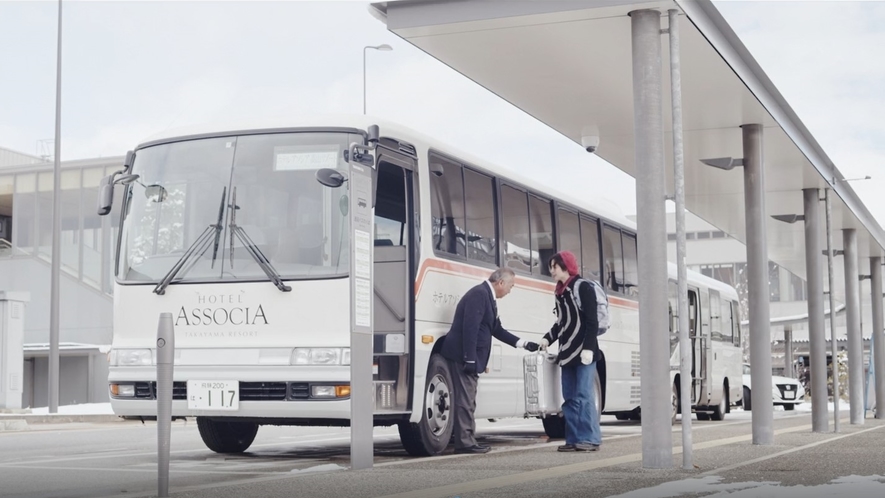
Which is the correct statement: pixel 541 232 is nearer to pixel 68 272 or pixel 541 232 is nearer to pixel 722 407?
pixel 722 407

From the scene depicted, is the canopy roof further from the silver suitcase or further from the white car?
the white car

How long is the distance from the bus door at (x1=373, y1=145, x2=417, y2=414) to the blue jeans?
172 cm

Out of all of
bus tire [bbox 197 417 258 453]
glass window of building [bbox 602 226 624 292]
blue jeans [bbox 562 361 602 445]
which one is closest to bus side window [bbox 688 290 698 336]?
glass window of building [bbox 602 226 624 292]

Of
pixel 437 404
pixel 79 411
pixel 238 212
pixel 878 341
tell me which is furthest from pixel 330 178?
pixel 79 411

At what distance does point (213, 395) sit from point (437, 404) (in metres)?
2.39

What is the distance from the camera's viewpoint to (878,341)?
28172 mm

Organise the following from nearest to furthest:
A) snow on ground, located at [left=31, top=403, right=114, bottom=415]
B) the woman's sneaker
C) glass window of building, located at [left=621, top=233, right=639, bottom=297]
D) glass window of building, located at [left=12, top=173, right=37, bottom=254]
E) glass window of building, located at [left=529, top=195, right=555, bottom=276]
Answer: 1. the woman's sneaker
2. glass window of building, located at [left=529, top=195, right=555, bottom=276]
3. glass window of building, located at [left=621, top=233, right=639, bottom=297]
4. snow on ground, located at [left=31, top=403, right=114, bottom=415]
5. glass window of building, located at [left=12, top=173, right=37, bottom=254]

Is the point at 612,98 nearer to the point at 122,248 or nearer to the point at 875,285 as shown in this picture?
the point at 122,248

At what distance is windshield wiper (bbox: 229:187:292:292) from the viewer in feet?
37.4

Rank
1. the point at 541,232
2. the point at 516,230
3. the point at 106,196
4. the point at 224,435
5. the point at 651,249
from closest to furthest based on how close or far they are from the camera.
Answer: the point at 651,249 → the point at 106,196 → the point at 224,435 → the point at 516,230 → the point at 541,232

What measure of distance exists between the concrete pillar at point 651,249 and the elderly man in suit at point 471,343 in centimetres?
254

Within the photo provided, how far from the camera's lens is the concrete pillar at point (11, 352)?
3102 centimetres

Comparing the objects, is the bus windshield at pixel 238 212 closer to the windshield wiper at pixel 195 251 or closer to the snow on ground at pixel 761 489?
the windshield wiper at pixel 195 251

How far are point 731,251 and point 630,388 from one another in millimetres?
66166
